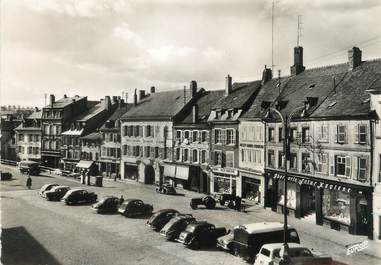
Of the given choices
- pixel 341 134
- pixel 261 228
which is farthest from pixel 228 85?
pixel 261 228

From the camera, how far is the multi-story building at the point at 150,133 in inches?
2101

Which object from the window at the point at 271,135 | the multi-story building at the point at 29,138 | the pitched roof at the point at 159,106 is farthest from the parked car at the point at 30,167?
the window at the point at 271,135

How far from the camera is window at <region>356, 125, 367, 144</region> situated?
28080mm

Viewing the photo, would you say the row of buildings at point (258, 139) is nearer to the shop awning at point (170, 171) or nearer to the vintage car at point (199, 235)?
the shop awning at point (170, 171)

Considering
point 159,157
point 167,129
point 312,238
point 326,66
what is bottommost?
point 312,238

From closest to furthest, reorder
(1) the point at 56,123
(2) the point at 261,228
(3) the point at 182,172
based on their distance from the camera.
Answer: (2) the point at 261,228 → (3) the point at 182,172 → (1) the point at 56,123

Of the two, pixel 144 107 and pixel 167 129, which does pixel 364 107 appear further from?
pixel 144 107

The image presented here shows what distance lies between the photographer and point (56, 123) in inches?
2803

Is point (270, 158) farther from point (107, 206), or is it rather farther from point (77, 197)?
point (77, 197)

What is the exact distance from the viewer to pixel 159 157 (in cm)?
5428

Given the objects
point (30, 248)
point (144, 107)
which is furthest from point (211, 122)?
point (30, 248)

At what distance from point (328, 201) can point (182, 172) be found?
2155 centimetres

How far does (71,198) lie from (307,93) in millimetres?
23485

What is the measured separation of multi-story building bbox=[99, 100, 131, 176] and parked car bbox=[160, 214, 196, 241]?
117ft
